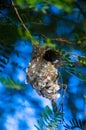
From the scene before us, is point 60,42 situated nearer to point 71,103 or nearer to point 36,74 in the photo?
point 36,74

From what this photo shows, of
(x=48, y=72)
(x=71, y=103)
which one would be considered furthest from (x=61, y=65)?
(x=71, y=103)

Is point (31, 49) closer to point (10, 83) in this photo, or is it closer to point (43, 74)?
point (43, 74)

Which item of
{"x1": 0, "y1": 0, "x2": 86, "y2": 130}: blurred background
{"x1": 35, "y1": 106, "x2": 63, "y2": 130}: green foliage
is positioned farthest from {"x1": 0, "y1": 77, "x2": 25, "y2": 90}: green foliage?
{"x1": 35, "y1": 106, "x2": 63, "y2": 130}: green foliage

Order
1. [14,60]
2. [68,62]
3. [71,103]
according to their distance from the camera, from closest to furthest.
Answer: [68,62] → [14,60] → [71,103]

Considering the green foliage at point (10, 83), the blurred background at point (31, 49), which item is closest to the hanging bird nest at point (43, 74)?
the blurred background at point (31, 49)

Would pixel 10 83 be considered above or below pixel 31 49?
below

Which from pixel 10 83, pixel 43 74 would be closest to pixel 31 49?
pixel 43 74
